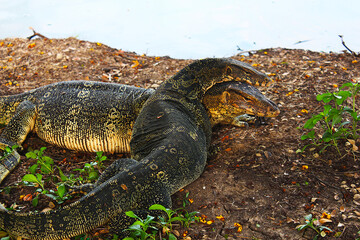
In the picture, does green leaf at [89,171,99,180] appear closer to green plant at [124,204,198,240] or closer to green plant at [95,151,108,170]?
green plant at [95,151,108,170]

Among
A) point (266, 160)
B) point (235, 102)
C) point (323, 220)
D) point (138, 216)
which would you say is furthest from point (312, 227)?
point (235, 102)

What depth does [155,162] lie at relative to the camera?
147 inches

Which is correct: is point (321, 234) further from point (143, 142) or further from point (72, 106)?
point (72, 106)

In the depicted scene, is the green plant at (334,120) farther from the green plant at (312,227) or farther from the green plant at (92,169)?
the green plant at (92,169)

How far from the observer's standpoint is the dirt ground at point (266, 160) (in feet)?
11.8

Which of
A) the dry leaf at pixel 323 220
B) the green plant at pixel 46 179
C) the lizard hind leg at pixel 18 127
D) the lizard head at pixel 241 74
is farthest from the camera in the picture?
the lizard hind leg at pixel 18 127

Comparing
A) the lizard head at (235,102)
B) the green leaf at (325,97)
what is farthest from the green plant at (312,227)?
the lizard head at (235,102)

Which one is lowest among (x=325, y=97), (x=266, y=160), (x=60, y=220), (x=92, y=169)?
(x=266, y=160)

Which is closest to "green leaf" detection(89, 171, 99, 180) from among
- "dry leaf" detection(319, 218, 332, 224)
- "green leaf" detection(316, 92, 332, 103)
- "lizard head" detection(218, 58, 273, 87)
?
"lizard head" detection(218, 58, 273, 87)

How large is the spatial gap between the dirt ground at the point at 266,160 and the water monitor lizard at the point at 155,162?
34cm

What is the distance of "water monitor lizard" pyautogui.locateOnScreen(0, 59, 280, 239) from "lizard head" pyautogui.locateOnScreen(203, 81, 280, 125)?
Answer: 0.36 ft

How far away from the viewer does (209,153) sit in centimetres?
473

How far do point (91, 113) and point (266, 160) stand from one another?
7.93 ft

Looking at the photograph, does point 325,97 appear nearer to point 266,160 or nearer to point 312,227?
point 266,160
